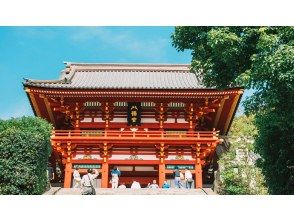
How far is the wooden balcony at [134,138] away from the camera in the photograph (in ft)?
62.5

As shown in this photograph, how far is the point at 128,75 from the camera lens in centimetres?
2559

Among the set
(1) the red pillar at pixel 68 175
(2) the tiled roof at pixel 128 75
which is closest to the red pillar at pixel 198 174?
(2) the tiled roof at pixel 128 75

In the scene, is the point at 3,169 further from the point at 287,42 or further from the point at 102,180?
the point at 287,42

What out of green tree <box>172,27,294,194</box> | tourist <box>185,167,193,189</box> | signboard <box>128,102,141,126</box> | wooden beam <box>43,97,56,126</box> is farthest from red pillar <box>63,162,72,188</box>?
green tree <box>172,27,294,194</box>

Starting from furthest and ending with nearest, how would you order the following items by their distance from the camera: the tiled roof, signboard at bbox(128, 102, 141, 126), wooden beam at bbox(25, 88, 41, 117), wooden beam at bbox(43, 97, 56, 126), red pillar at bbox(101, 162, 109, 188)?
the tiled roof
signboard at bbox(128, 102, 141, 126)
wooden beam at bbox(43, 97, 56, 126)
red pillar at bbox(101, 162, 109, 188)
wooden beam at bbox(25, 88, 41, 117)

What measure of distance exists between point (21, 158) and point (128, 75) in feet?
42.7

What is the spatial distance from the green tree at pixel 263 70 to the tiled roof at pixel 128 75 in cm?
937

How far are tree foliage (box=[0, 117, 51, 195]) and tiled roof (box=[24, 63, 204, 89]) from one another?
26.6ft

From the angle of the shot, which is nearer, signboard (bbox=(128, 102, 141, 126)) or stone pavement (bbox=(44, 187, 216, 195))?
stone pavement (bbox=(44, 187, 216, 195))

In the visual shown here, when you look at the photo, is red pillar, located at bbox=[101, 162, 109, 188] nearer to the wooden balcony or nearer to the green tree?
the wooden balcony

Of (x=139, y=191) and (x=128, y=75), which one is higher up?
(x=128, y=75)

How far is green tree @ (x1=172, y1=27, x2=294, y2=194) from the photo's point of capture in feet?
31.2

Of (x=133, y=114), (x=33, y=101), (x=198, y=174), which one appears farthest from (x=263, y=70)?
(x=33, y=101)

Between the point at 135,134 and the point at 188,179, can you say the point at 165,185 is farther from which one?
the point at 135,134
